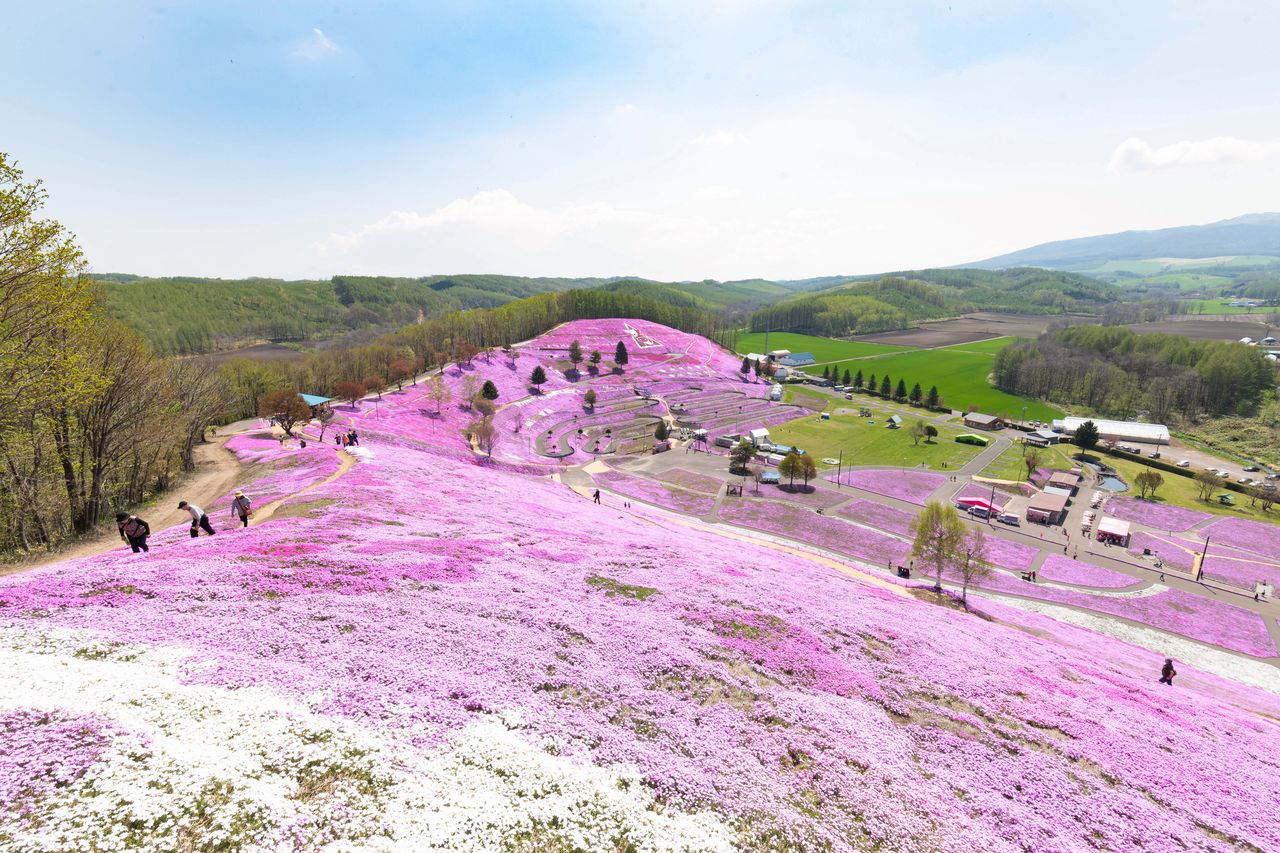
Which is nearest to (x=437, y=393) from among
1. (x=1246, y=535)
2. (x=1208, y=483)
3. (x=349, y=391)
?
(x=349, y=391)

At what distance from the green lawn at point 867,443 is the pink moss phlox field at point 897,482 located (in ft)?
19.4

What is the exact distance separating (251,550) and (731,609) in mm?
19890

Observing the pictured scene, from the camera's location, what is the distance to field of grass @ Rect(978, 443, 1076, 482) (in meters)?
86.5

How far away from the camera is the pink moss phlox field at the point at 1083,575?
170ft

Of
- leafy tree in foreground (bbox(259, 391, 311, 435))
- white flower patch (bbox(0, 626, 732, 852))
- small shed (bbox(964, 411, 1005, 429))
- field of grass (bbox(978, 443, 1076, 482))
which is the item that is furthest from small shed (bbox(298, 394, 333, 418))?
small shed (bbox(964, 411, 1005, 429))

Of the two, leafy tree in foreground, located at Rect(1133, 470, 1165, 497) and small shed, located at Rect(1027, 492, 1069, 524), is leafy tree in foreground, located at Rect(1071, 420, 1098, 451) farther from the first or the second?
small shed, located at Rect(1027, 492, 1069, 524)

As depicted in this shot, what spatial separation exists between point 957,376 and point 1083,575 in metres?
127

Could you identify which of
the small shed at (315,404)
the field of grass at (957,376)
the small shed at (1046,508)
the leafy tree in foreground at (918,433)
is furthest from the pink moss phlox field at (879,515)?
the field of grass at (957,376)

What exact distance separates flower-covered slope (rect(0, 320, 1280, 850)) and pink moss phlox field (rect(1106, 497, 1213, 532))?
61026 millimetres

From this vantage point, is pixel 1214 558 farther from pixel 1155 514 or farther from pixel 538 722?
pixel 538 722

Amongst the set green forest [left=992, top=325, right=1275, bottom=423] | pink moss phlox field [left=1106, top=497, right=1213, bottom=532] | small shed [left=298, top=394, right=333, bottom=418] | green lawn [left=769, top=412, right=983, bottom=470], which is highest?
small shed [left=298, top=394, right=333, bottom=418]

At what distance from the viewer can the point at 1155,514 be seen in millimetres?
71250

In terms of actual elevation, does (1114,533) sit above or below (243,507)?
below

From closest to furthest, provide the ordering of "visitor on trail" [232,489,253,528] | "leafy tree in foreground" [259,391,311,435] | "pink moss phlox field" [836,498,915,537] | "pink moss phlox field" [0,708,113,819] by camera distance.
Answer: "pink moss phlox field" [0,708,113,819] < "visitor on trail" [232,489,253,528] < "leafy tree in foreground" [259,391,311,435] < "pink moss phlox field" [836,498,915,537]
